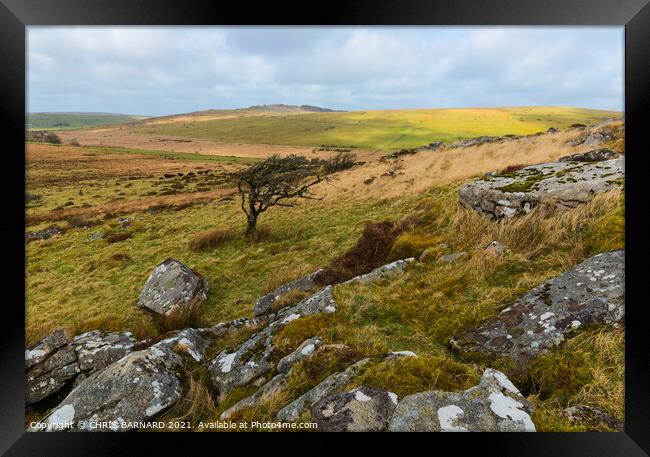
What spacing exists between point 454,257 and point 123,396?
4.94 m

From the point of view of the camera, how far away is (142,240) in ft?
44.2

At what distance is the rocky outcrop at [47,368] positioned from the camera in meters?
4.57

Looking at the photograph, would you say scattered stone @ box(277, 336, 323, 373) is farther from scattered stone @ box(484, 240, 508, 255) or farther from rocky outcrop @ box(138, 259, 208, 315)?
rocky outcrop @ box(138, 259, 208, 315)

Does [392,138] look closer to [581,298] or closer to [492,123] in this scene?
[492,123]

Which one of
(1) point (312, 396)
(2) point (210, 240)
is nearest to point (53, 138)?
(2) point (210, 240)

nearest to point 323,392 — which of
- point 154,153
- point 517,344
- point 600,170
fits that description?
point 517,344

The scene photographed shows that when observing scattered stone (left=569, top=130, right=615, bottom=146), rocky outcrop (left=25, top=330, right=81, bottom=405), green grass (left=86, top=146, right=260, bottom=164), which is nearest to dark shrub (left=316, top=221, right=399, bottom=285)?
rocky outcrop (left=25, top=330, right=81, bottom=405)

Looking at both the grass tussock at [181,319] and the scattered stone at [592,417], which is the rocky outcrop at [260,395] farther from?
the grass tussock at [181,319]

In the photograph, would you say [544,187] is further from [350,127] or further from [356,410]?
[350,127]

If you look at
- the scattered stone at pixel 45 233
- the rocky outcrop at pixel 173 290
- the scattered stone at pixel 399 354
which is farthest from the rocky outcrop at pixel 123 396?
the scattered stone at pixel 45 233

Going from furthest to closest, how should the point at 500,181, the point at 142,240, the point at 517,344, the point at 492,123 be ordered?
the point at 492,123, the point at 142,240, the point at 500,181, the point at 517,344

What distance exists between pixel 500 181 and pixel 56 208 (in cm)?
2298

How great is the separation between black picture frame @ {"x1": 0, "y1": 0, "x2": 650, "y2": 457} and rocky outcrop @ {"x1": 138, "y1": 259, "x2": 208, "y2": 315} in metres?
2.82

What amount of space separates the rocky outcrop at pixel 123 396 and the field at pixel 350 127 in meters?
20.9
